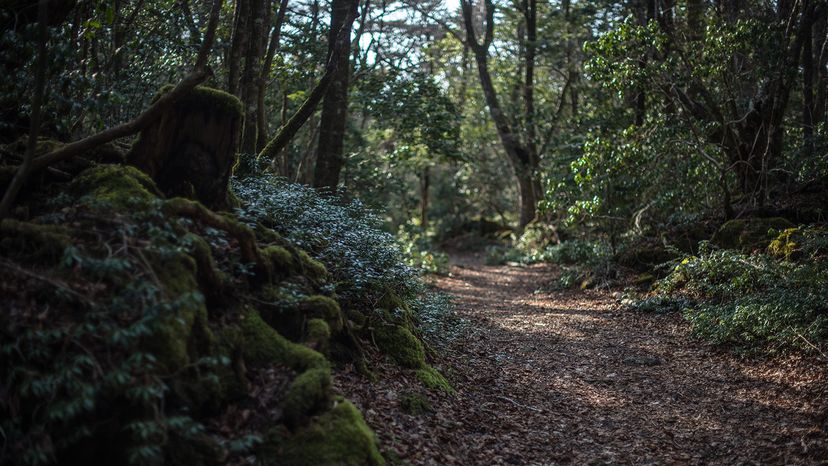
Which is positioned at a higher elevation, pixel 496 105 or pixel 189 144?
pixel 496 105

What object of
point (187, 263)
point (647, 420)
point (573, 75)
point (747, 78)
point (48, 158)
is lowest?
point (647, 420)

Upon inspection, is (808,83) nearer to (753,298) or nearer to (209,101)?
(753,298)

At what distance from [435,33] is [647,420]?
1942cm

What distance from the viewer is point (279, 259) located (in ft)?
19.6

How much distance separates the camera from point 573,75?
82.6ft

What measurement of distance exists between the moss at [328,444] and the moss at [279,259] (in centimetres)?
172

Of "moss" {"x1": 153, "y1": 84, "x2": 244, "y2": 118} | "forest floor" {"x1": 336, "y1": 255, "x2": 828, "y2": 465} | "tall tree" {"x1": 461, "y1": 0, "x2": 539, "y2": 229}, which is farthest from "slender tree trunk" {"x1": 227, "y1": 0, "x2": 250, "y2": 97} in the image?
"tall tree" {"x1": 461, "y1": 0, "x2": 539, "y2": 229}

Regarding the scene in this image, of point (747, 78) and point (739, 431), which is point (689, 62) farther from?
point (739, 431)

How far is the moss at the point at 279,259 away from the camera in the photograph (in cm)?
590

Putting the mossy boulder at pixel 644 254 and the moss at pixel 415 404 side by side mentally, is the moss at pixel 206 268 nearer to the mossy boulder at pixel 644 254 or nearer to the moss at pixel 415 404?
the moss at pixel 415 404

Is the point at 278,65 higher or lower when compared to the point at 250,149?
higher

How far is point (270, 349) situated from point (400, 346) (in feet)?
7.85

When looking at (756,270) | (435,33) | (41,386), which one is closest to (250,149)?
(41,386)

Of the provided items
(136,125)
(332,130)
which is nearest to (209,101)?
(136,125)
